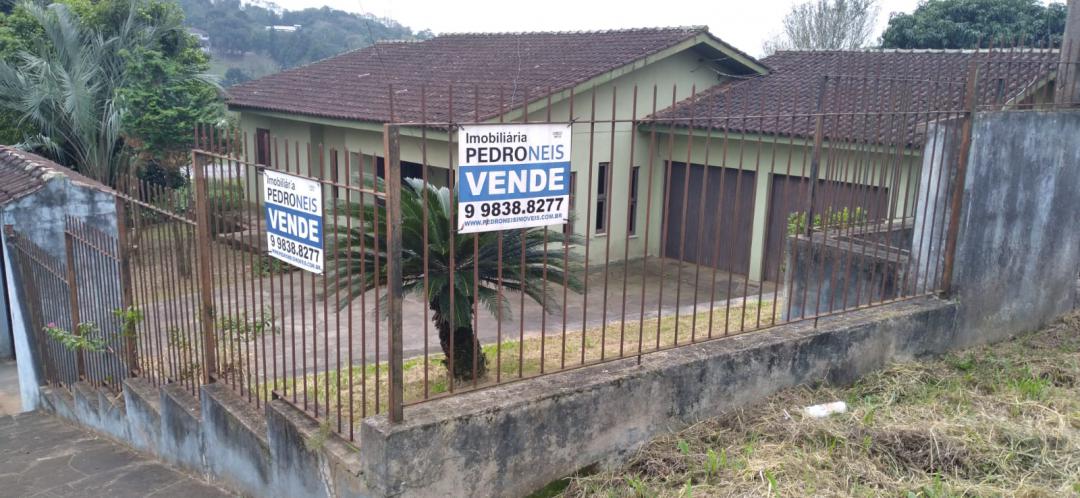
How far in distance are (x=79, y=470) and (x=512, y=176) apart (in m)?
4.81

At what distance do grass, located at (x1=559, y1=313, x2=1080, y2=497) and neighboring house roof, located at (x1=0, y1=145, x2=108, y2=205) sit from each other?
8209 mm

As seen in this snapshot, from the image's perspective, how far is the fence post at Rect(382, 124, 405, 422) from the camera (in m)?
3.86

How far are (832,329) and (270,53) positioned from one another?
4647 cm

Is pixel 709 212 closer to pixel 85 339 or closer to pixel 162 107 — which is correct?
pixel 85 339

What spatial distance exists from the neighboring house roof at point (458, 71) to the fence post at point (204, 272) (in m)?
7.18

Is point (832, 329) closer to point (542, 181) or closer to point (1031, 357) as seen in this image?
point (1031, 357)

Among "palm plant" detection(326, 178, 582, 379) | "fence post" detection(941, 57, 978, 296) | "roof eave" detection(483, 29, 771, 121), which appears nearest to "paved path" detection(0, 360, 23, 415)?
"palm plant" detection(326, 178, 582, 379)

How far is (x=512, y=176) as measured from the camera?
427 cm

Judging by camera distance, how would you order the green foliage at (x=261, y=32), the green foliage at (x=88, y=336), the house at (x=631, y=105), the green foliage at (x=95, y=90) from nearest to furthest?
the green foliage at (x=88, y=336) → the house at (x=631, y=105) → the green foliage at (x=95, y=90) → the green foliage at (x=261, y=32)

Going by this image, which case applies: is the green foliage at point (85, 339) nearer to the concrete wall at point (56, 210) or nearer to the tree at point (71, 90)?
the concrete wall at point (56, 210)

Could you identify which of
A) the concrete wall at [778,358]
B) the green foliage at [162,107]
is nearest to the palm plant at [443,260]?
the concrete wall at [778,358]

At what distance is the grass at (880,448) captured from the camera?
4.43 meters

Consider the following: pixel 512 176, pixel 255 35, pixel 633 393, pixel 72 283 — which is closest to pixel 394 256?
pixel 512 176

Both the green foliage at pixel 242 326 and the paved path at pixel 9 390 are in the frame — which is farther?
the paved path at pixel 9 390
